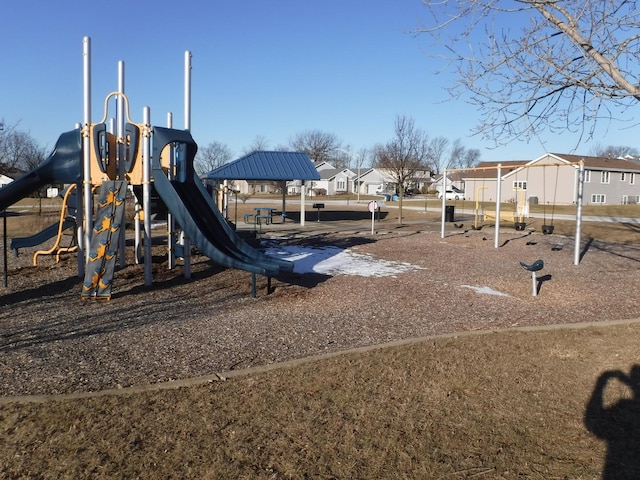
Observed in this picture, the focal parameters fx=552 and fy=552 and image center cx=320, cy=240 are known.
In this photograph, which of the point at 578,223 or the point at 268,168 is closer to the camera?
the point at 578,223

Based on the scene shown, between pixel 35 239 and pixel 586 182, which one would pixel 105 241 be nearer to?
pixel 35 239

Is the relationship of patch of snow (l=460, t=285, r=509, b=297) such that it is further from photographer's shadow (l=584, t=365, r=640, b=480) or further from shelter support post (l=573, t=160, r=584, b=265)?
shelter support post (l=573, t=160, r=584, b=265)

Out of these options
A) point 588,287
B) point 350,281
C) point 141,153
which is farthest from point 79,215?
point 588,287

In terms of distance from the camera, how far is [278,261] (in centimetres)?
977

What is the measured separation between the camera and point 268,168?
25.6 m

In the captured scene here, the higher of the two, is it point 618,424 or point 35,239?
point 35,239

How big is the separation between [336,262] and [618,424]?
9383mm

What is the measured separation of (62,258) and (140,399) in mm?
9923

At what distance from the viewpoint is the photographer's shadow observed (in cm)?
348

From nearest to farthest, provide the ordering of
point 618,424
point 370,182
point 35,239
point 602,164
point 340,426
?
1. point 340,426
2. point 618,424
3. point 35,239
4. point 602,164
5. point 370,182

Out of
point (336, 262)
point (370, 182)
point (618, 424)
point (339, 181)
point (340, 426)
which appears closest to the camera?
point (340, 426)

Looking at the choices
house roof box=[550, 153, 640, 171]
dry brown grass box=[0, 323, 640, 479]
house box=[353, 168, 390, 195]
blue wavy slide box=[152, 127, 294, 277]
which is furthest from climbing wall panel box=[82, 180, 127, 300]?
house box=[353, 168, 390, 195]

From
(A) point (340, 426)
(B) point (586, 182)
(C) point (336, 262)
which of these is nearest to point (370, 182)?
(B) point (586, 182)

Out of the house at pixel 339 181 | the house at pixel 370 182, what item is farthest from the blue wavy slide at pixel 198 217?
the house at pixel 370 182
